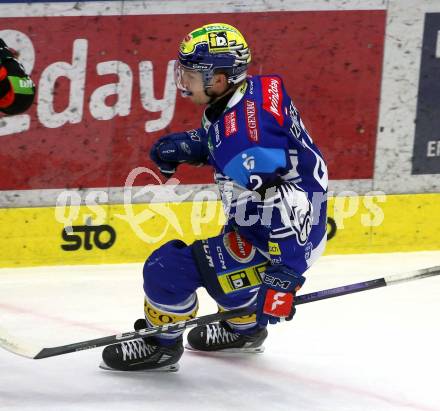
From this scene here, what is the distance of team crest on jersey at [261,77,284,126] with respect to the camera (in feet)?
11.7

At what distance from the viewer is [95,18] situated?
Answer: 16.8 ft

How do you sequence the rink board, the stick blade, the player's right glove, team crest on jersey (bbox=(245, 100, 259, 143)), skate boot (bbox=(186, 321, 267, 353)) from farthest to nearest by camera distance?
the rink board → skate boot (bbox=(186, 321, 267, 353)) → the player's right glove → the stick blade → team crest on jersey (bbox=(245, 100, 259, 143))

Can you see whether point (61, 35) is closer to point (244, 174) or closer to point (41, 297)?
point (41, 297)

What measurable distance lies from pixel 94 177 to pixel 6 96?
1.57 meters

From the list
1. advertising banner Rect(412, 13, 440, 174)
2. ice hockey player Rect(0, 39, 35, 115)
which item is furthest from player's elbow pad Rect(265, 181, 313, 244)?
advertising banner Rect(412, 13, 440, 174)

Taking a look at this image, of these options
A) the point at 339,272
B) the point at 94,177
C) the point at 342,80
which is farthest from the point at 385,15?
the point at 94,177

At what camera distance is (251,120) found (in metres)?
3.53

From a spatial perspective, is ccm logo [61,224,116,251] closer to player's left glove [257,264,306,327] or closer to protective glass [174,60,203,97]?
protective glass [174,60,203,97]

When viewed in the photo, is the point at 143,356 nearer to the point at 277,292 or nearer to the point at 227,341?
the point at 227,341

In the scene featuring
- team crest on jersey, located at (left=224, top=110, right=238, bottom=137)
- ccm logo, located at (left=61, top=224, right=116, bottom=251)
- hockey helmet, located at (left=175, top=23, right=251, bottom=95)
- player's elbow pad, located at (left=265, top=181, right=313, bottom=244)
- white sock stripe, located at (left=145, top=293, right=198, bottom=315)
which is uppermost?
hockey helmet, located at (left=175, top=23, right=251, bottom=95)

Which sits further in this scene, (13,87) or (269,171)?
(13,87)

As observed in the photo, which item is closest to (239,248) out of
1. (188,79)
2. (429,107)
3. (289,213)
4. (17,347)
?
(289,213)

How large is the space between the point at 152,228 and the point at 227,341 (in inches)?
51.4

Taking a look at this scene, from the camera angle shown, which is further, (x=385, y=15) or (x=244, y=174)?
(x=385, y=15)
